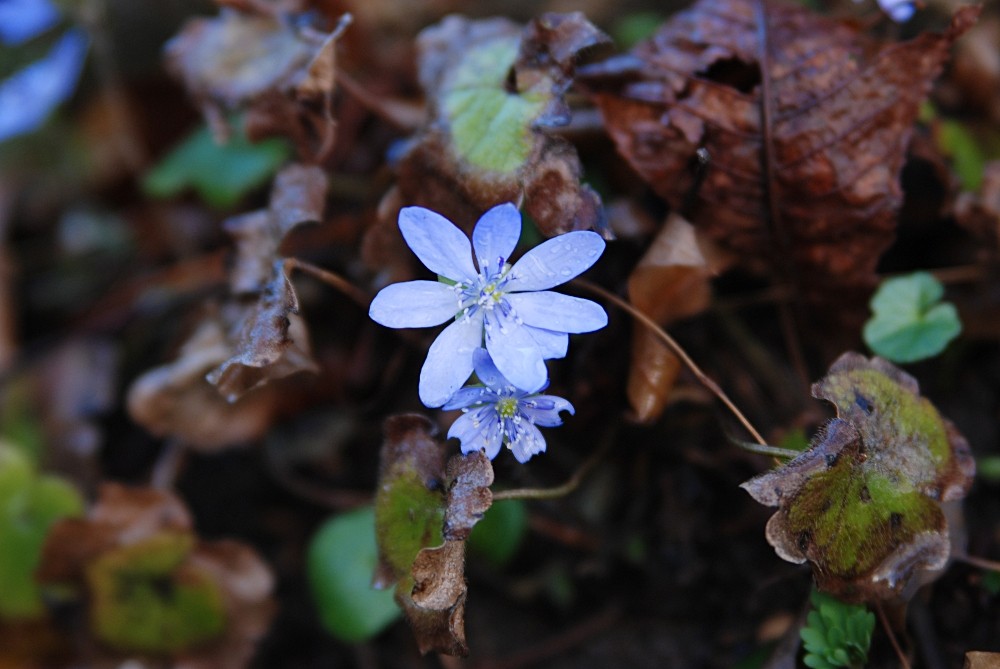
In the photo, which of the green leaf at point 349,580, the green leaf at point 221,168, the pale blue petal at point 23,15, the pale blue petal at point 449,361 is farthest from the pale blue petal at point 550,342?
the pale blue petal at point 23,15

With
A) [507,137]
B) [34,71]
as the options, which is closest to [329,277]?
[507,137]

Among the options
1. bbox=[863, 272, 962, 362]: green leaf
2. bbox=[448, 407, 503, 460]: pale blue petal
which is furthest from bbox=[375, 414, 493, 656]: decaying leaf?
bbox=[863, 272, 962, 362]: green leaf

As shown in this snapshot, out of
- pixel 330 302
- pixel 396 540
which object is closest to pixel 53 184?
pixel 330 302

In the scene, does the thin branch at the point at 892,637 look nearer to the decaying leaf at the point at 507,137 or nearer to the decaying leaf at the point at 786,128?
the decaying leaf at the point at 786,128

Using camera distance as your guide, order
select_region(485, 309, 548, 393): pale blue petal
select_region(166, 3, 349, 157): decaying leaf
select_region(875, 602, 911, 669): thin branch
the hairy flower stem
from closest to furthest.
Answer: select_region(485, 309, 548, 393): pale blue petal, select_region(875, 602, 911, 669): thin branch, the hairy flower stem, select_region(166, 3, 349, 157): decaying leaf

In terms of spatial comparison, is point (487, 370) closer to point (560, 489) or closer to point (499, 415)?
point (499, 415)

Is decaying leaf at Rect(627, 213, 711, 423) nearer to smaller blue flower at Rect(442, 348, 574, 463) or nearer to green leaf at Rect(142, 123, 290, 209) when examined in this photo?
smaller blue flower at Rect(442, 348, 574, 463)
